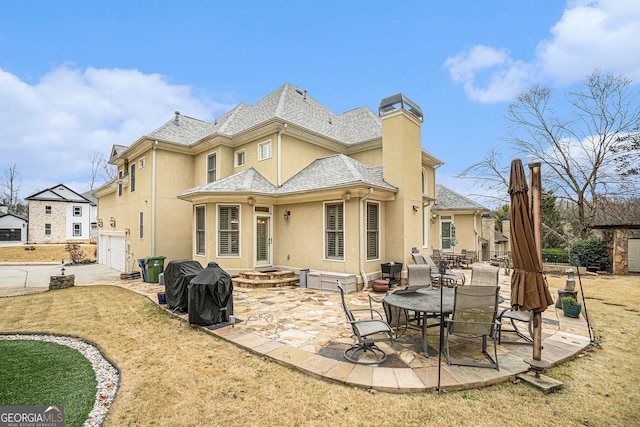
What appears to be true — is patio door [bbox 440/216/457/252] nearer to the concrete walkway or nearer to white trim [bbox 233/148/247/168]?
the concrete walkway

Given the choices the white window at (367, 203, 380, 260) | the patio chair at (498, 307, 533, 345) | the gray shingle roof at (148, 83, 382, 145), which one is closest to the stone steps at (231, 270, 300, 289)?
the white window at (367, 203, 380, 260)

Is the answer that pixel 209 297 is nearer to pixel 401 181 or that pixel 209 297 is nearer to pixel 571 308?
pixel 401 181

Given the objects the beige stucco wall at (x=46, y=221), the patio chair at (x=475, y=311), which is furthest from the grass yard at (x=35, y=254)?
the patio chair at (x=475, y=311)

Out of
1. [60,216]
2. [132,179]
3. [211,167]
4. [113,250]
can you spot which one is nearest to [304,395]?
[211,167]

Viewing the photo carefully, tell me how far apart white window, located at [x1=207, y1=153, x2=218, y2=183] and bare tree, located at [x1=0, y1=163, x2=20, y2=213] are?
44548 millimetres

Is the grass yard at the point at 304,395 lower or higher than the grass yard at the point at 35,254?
higher

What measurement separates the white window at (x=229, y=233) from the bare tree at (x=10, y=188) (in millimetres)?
47971

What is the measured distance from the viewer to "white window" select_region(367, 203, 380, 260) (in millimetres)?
9742

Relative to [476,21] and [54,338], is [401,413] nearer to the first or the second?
[54,338]

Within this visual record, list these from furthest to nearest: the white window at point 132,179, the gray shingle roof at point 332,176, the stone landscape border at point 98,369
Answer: the white window at point 132,179, the gray shingle roof at point 332,176, the stone landscape border at point 98,369

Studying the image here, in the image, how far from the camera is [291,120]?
11867mm

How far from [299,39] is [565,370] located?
16.1 meters

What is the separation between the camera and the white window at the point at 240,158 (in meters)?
13.2

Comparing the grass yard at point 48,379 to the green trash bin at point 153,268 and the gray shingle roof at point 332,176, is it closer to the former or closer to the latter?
the green trash bin at point 153,268
